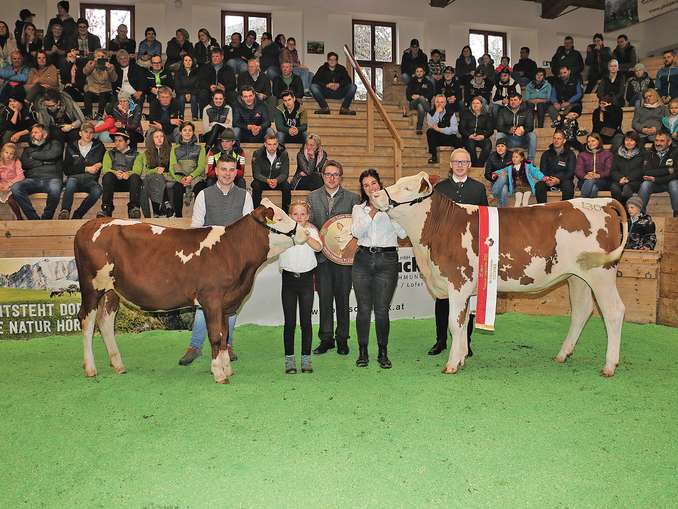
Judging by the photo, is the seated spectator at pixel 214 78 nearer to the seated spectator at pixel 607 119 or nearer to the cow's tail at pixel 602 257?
the seated spectator at pixel 607 119

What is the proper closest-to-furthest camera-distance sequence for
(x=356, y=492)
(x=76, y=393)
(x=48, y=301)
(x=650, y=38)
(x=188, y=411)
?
(x=356, y=492), (x=188, y=411), (x=76, y=393), (x=48, y=301), (x=650, y=38)

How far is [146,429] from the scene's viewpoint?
403 centimetres

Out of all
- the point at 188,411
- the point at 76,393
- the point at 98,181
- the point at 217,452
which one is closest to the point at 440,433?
the point at 217,452

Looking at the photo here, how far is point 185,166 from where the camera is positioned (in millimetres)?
8766

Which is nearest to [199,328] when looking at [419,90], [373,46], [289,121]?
[289,121]

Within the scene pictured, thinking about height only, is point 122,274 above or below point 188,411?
above

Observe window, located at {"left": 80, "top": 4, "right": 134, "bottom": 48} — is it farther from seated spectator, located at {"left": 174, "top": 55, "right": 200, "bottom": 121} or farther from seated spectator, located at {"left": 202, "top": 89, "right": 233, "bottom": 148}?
seated spectator, located at {"left": 202, "top": 89, "right": 233, "bottom": 148}

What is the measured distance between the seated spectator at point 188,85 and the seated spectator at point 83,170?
2788 millimetres

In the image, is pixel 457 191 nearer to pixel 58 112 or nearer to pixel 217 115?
pixel 217 115

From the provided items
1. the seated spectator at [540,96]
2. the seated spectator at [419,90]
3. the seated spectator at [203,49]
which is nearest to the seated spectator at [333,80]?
the seated spectator at [419,90]

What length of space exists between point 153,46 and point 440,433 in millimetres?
13673

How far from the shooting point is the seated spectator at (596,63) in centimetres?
1441

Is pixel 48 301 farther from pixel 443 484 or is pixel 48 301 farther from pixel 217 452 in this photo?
pixel 443 484

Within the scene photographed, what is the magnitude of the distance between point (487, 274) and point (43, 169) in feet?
21.8
